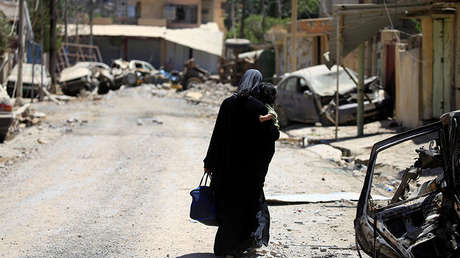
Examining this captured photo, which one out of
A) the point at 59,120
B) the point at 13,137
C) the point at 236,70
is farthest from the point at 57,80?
the point at 13,137

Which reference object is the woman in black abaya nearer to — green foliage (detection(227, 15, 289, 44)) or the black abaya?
the black abaya

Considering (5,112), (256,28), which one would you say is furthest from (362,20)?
(256,28)

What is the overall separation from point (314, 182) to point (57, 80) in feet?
82.4

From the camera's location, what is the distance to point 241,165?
5.96m

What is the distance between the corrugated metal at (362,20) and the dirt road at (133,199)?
268 centimetres

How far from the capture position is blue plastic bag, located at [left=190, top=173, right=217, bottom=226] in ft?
19.4

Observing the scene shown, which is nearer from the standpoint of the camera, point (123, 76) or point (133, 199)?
point (133, 199)

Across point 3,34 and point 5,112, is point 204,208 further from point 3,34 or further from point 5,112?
point 3,34

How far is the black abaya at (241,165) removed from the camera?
19.3 feet

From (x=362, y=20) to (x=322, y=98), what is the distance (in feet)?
12.9

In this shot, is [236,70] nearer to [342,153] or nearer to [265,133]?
[342,153]

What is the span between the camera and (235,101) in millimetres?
5988

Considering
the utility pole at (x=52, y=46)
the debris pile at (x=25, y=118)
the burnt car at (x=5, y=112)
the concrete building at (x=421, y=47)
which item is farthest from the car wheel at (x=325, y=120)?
the utility pole at (x=52, y=46)

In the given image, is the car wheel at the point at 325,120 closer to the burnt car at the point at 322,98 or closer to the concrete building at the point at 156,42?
the burnt car at the point at 322,98
